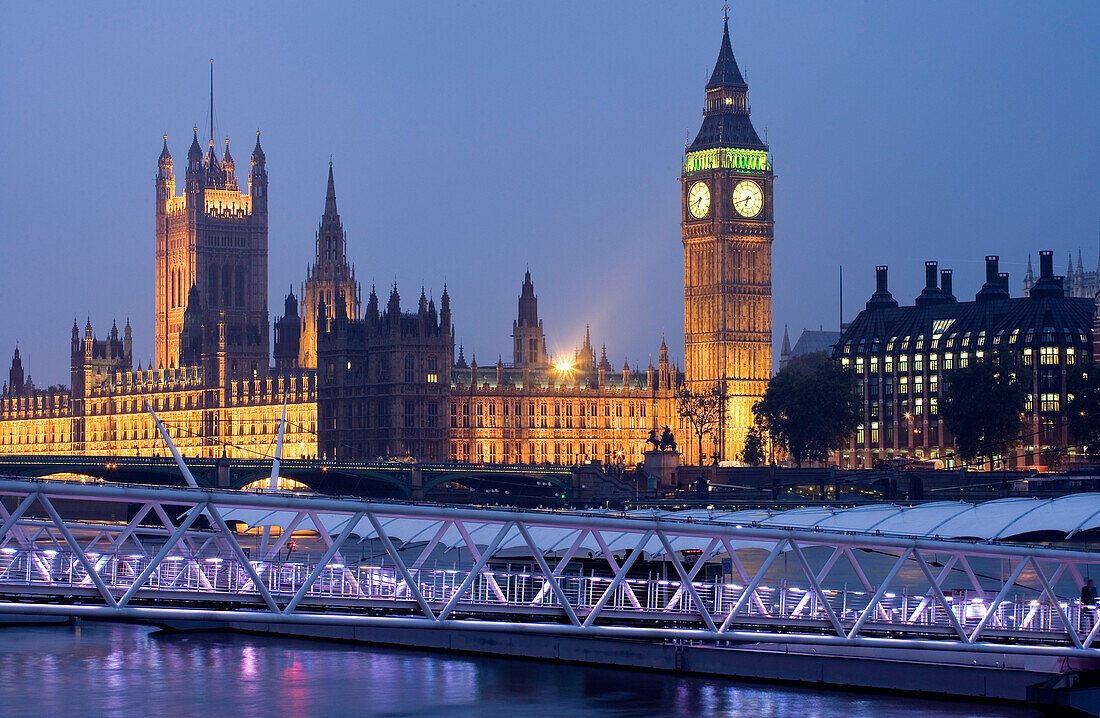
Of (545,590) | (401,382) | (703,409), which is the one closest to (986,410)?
(703,409)

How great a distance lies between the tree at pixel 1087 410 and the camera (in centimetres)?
15488

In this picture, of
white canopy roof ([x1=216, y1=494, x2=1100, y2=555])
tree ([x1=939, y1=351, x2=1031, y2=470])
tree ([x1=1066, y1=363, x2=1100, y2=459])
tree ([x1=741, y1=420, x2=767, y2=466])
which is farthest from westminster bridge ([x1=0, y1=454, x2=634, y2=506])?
white canopy roof ([x1=216, y1=494, x2=1100, y2=555])

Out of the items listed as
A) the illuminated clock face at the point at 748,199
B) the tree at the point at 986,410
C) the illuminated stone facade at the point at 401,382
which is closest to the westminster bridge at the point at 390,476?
the illuminated stone facade at the point at 401,382

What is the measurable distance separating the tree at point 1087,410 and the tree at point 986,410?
4208mm

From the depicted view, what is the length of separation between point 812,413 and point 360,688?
377ft

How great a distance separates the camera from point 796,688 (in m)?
61.6

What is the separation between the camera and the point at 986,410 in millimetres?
160625

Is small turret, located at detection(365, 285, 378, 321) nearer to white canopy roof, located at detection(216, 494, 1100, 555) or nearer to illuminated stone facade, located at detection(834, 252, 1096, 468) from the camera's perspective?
illuminated stone facade, located at detection(834, 252, 1096, 468)

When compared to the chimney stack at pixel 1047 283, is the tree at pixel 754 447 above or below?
below

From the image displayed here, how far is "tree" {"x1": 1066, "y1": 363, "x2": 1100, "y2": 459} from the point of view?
15488 cm

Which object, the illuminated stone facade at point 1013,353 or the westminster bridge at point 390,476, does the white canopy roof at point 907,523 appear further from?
the illuminated stone facade at point 1013,353

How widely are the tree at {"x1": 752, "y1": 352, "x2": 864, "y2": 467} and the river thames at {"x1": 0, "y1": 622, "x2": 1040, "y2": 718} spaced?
10475cm

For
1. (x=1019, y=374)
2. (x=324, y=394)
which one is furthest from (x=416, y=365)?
(x=1019, y=374)

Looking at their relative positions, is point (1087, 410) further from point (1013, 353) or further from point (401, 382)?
point (401, 382)
